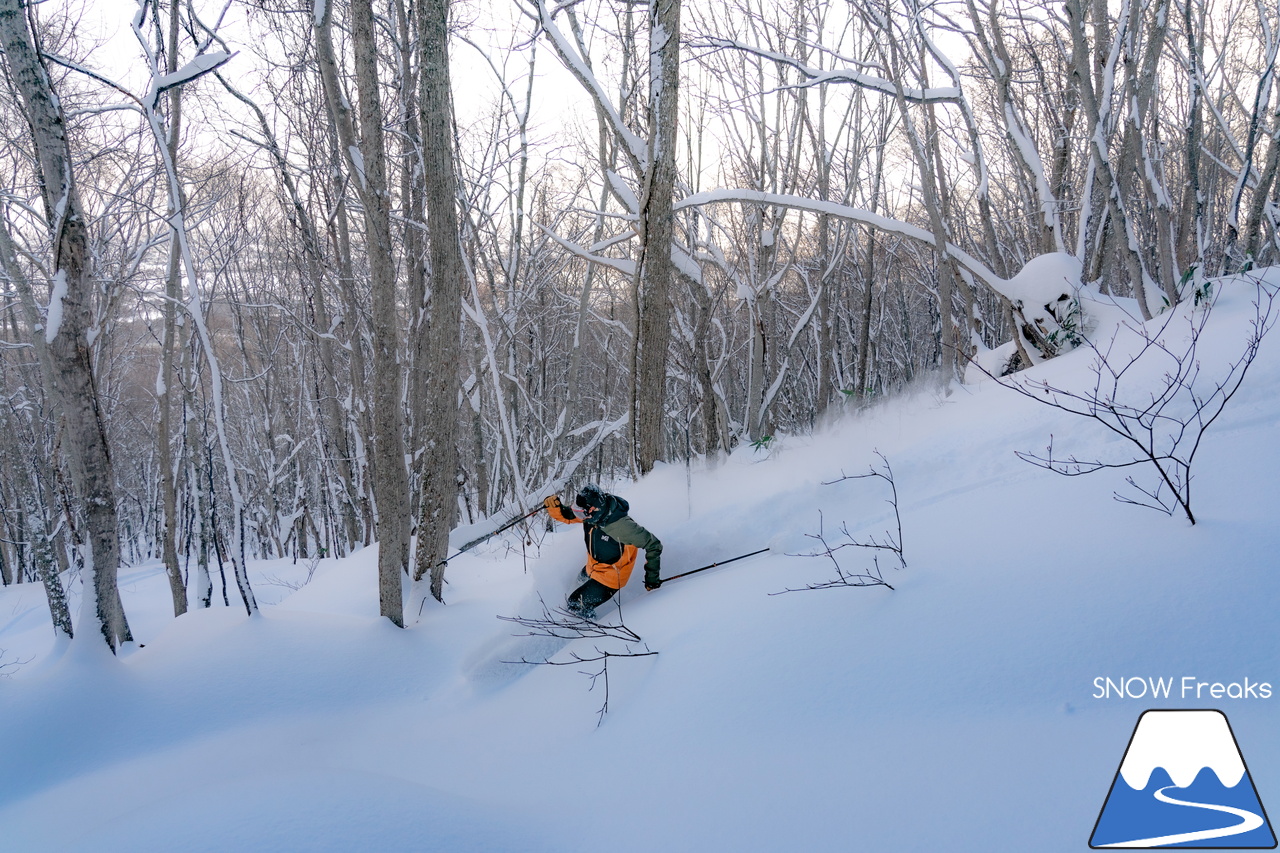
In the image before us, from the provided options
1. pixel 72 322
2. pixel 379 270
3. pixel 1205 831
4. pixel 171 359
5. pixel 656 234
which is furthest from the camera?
pixel 171 359

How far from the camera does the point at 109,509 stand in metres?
3.85

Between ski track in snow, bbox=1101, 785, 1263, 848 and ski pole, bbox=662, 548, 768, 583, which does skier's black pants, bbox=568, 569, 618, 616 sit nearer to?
ski pole, bbox=662, 548, 768, 583

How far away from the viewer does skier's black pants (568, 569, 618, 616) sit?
4238mm

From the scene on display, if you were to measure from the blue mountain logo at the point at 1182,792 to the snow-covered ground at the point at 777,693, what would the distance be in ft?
0.15

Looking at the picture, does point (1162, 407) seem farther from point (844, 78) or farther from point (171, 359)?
point (171, 359)

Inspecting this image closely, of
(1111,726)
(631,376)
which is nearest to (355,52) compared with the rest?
(631,376)

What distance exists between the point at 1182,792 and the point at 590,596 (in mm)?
3120

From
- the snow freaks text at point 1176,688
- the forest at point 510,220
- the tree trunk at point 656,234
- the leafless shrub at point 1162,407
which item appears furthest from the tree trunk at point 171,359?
the snow freaks text at point 1176,688

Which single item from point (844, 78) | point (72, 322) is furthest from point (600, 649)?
point (844, 78)

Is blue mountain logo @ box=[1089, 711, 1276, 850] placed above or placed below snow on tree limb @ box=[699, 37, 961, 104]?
below

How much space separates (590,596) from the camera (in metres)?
4.27

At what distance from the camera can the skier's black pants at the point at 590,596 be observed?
13.9 ft

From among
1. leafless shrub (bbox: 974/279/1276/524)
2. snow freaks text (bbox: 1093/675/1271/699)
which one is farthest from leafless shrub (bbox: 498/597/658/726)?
leafless shrub (bbox: 974/279/1276/524)

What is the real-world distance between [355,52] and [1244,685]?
550 cm
